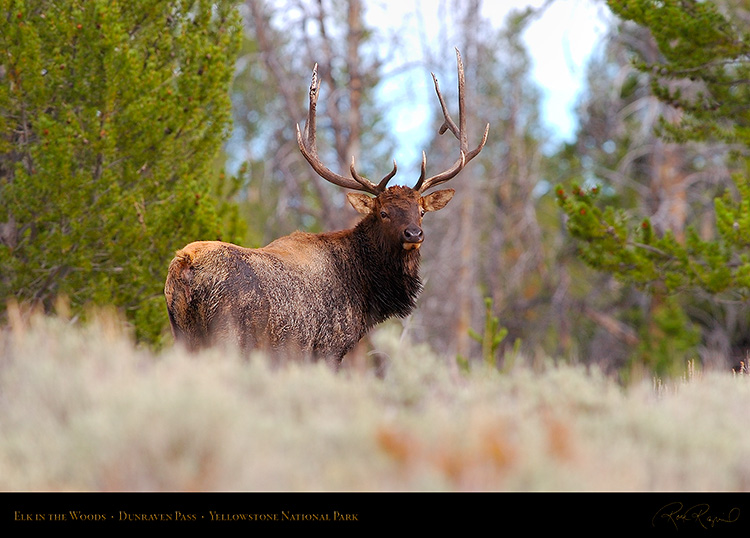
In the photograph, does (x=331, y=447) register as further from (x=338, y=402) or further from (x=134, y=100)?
(x=134, y=100)

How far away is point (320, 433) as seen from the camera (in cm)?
349

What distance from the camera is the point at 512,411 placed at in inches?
159

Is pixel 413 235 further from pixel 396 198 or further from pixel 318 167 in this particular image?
pixel 318 167

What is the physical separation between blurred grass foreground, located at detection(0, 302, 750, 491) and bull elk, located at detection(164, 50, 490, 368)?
1.30 metres

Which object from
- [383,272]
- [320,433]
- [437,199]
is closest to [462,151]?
[437,199]

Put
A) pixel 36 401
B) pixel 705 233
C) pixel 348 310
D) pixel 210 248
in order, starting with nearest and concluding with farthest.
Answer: pixel 36 401
pixel 210 248
pixel 348 310
pixel 705 233

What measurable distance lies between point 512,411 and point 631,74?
18.0 metres

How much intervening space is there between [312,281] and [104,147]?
3.20m
